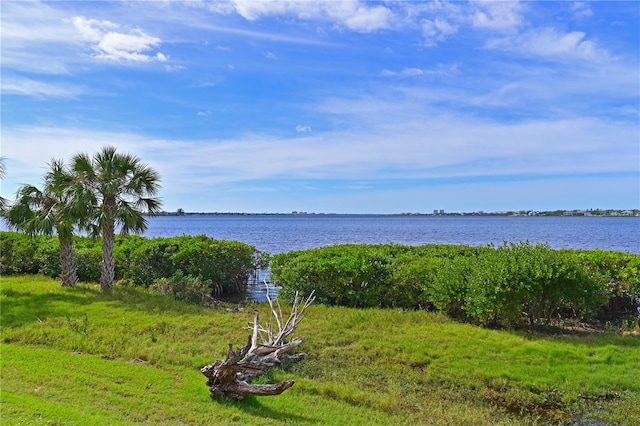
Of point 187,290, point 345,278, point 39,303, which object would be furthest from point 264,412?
point 39,303

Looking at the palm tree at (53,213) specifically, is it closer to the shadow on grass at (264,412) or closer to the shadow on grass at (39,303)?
the shadow on grass at (39,303)

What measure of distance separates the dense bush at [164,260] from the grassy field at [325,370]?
3778 mm

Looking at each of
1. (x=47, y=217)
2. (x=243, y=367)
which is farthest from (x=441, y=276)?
(x=47, y=217)

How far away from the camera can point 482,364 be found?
8.81m

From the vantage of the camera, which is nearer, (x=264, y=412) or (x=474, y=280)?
(x=264, y=412)

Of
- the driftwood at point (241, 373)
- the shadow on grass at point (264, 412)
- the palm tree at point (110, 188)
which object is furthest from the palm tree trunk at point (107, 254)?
the shadow on grass at point (264, 412)

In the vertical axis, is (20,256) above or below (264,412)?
above

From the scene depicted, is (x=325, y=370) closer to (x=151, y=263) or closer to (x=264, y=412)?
(x=264, y=412)

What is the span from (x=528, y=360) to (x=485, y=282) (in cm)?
212

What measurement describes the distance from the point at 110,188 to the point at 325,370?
1008cm

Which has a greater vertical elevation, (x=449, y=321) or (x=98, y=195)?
(x=98, y=195)

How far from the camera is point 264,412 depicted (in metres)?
6.57

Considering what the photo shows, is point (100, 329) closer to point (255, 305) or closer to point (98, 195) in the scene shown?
point (255, 305)

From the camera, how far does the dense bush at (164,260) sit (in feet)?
53.3
